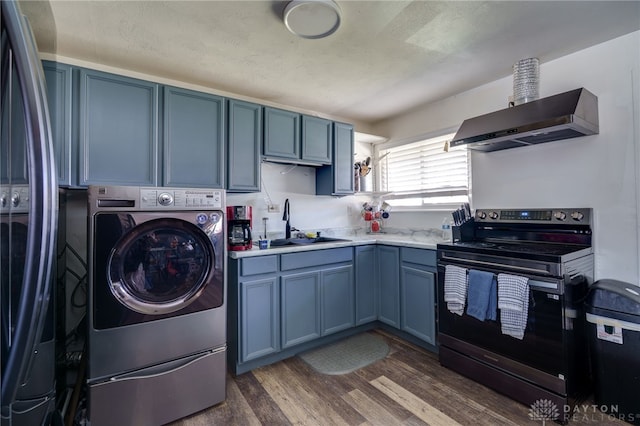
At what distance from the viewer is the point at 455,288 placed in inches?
83.0

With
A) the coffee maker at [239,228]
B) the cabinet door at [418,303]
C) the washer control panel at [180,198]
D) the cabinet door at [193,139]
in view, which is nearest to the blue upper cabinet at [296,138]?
the cabinet door at [193,139]

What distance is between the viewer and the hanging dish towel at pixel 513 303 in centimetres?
179

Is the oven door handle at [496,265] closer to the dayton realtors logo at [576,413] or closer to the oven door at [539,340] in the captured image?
the oven door at [539,340]

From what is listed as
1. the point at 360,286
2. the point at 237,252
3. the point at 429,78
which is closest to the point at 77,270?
the point at 237,252

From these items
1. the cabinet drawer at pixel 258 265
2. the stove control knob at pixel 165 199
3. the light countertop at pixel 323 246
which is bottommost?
the cabinet drawer at pixel 258 265

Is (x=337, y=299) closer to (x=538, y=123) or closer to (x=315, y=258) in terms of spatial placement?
(x=315, y=258)

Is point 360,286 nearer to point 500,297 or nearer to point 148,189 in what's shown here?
point 500,297

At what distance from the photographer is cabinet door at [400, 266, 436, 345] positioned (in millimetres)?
2432

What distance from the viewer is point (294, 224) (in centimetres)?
313

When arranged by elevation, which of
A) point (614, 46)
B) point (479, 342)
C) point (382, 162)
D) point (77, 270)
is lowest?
point (479, 342)

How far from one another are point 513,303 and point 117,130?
2.76m

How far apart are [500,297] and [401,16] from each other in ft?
5.91

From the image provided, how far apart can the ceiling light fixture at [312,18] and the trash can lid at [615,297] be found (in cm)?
216

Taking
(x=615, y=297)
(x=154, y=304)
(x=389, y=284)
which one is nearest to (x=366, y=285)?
(x=389, y=284)
